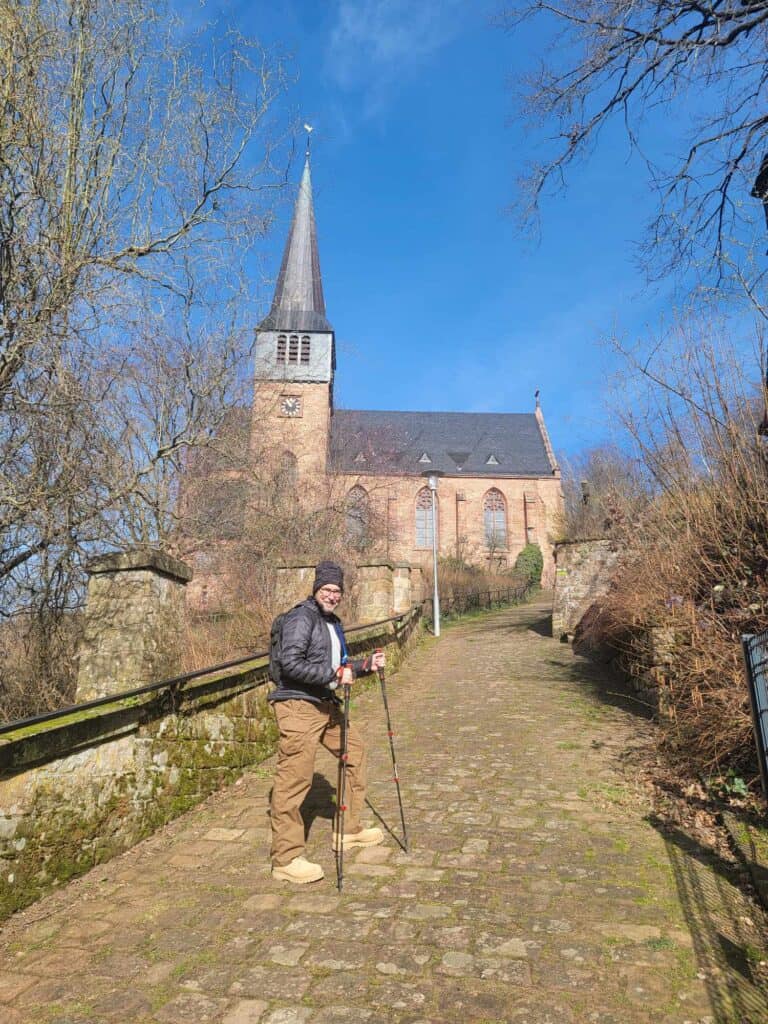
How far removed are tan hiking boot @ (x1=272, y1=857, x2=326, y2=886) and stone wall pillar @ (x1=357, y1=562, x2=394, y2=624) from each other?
8.78 meters

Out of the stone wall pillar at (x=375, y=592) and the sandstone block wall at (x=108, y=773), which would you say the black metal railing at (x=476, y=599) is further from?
the sandstone block wall at (x=108, y=773)

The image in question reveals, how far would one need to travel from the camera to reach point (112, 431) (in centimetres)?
1165

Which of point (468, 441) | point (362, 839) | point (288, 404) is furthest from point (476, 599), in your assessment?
point (362, 839)

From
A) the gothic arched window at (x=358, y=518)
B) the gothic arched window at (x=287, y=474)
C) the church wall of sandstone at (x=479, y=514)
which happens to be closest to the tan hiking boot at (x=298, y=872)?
the gothic arched window at (x=287, y=474)

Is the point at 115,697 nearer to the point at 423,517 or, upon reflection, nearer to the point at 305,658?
the point at 305,658

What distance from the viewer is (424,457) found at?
165ft

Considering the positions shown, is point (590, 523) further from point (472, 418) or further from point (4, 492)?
point (472, 418)

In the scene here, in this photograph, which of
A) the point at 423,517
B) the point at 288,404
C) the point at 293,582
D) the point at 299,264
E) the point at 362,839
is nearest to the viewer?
the point at 362,839

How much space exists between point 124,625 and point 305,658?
1746mm

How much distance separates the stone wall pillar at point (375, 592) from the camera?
1278cm

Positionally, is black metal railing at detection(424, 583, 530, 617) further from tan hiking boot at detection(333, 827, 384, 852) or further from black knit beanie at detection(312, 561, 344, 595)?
black knit beanie at detection(312, 561, 344, 595)

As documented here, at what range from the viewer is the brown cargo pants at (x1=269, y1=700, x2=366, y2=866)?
12.5 ft

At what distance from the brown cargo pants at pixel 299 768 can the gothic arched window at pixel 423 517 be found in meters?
41.4

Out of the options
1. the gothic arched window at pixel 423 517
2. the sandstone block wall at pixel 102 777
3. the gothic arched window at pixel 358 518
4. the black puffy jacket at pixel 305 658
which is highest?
the gothic arched window at pixel 423 517
